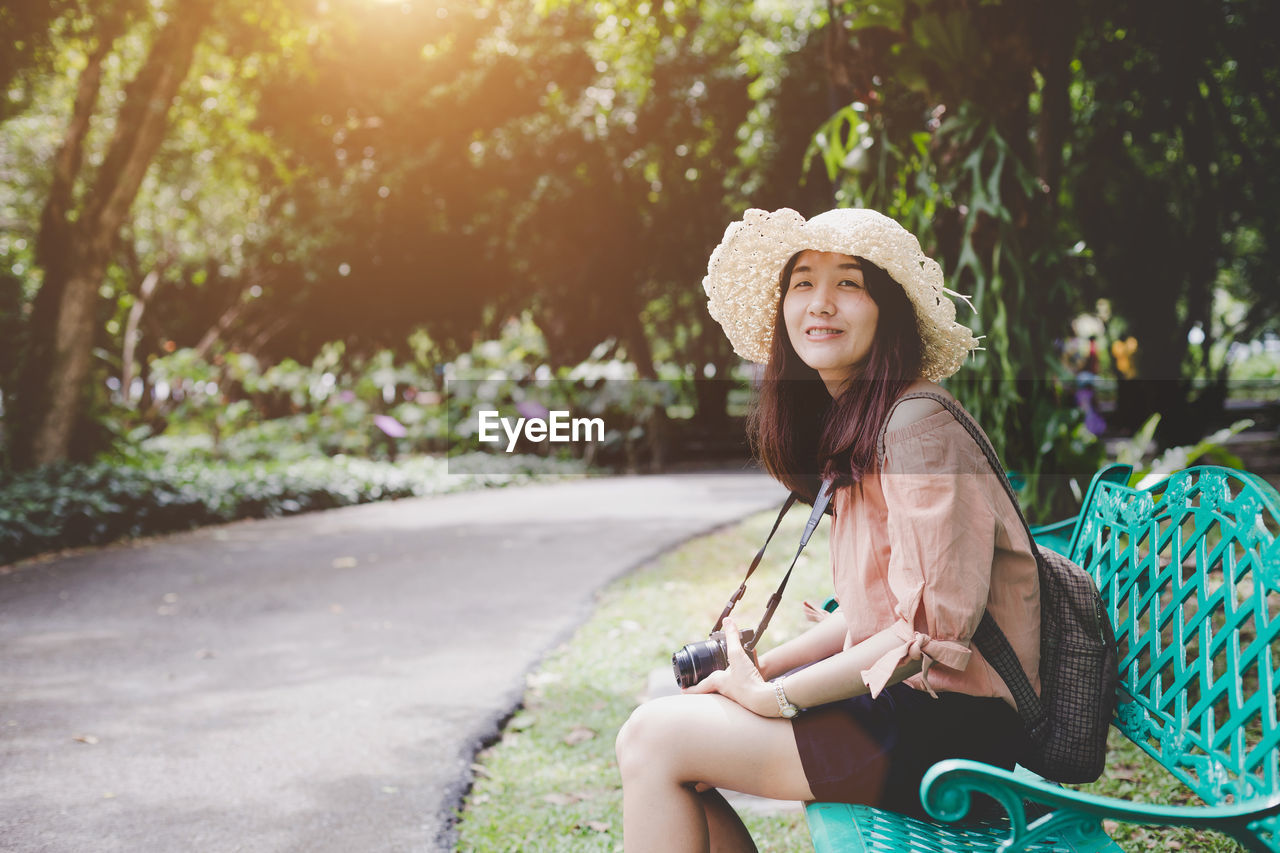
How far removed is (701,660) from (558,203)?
15.4m

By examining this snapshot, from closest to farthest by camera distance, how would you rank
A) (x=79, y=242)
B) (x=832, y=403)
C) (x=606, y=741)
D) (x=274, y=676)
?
(x=832, y=403)
(x=606, y=741)
(x=274, y=676)
(x=79, y=242)

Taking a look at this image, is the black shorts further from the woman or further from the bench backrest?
the bench backrest

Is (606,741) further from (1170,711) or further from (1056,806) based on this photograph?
(1056,806)

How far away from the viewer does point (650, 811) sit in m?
2.00

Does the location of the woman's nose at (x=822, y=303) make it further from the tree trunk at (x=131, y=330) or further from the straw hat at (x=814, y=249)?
the tree trunk at (x=131, y=330)

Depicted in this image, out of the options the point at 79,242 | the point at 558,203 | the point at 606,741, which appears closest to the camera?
the point at 606,741

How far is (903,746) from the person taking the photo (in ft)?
6.43

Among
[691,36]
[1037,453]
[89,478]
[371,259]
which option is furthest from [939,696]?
[371,259]

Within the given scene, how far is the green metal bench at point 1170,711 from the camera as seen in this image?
1.59 metres

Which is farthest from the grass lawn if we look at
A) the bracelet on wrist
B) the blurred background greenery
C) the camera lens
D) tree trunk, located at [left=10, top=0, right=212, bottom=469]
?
tree trunk, located at [left=10, top=0, right=212, bottom=469]

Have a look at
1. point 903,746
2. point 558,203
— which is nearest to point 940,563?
point 903,746

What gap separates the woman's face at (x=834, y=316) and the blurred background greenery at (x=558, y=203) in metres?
2.49

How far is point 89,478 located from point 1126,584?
9582 mm

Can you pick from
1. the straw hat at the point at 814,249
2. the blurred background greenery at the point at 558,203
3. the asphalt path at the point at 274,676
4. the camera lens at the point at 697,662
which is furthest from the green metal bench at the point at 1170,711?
the blurred background greenery at the point at 558,203
